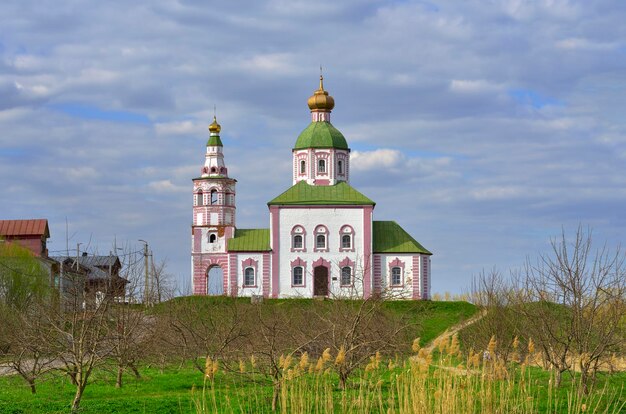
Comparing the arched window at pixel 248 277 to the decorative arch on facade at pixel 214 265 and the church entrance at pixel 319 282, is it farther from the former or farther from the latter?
the church entrance at pixel 319 282

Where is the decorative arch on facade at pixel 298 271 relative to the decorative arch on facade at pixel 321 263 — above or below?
below

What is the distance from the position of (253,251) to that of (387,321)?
84.3 feet

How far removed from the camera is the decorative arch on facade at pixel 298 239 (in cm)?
5459

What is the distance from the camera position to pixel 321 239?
5469cm

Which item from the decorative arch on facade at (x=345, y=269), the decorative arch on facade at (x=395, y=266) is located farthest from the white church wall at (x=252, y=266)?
the decorative arch on facade at (x=395, y=266)

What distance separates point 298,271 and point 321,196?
4463 millimetres

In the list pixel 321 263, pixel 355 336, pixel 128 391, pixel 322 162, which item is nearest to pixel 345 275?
pixel 321 263

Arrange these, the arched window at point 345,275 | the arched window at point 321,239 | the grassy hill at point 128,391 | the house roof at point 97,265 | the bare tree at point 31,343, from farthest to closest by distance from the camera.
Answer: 1. the arched window at point 321,239
2. the arched window at point 345,275
3. the house roof at point 97,265
4. the bare tree at point 31,343
5. the grassy hill at point 128,391

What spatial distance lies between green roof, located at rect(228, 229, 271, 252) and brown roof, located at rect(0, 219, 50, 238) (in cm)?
996

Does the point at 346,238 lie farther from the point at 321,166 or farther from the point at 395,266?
the point at 321,166

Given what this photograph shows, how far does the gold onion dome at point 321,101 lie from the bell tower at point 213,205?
594cm

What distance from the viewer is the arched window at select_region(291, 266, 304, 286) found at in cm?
5406

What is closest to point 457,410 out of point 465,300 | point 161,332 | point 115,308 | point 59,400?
point 59,400

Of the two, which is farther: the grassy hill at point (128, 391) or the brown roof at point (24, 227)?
the brown roof at point (24, 227)
